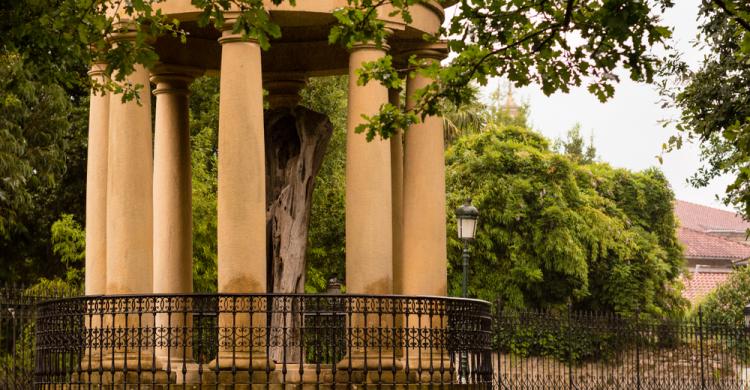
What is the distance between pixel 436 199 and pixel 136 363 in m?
6.14

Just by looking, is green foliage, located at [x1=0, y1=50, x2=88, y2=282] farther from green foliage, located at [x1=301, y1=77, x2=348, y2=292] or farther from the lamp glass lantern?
the lamp glass lantern

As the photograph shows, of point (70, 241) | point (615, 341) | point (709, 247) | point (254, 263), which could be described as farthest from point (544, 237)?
point (709, 247)

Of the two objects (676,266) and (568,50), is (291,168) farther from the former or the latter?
(676,266)

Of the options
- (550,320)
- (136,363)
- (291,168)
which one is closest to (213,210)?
(550,320)

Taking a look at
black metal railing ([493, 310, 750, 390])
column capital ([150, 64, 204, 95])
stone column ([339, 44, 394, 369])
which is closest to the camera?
stone column ([339, 44, 394, 369])

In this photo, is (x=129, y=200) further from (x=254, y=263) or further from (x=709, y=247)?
(x=709, y=247)

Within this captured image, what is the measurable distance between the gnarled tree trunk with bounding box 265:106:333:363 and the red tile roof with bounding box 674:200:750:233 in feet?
331

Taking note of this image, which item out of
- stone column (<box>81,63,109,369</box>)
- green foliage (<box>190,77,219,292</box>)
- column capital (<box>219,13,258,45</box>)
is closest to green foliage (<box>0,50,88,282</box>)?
green foliage (<box>190,77,219,292</box>)

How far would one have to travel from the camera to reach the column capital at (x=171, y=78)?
26266 millimetres

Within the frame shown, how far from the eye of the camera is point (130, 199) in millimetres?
22625

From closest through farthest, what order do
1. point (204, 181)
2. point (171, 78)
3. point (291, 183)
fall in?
point (291, 183), point (171, 78), point (204, 181)

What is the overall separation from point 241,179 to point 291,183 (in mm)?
2685

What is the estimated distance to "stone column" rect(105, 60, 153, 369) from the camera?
22484 mm

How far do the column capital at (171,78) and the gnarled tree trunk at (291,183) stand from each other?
7.80 feet
